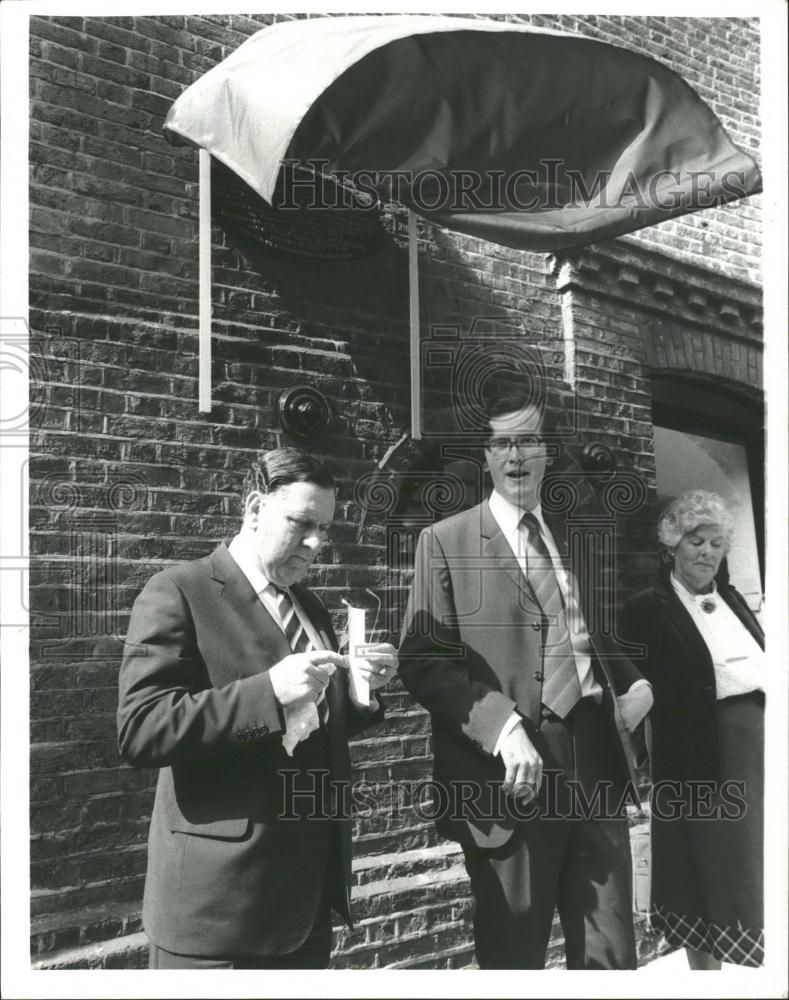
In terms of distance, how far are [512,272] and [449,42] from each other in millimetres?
1039

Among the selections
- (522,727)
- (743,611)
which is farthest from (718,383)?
(522,727)

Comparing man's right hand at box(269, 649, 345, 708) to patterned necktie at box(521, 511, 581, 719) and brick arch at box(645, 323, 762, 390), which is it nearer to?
patterned necktie at box(521, 511, 581, 719)

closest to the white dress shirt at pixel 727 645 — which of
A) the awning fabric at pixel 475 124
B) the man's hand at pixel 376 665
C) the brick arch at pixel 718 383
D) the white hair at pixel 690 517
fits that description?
the white hair at pixel 690 517

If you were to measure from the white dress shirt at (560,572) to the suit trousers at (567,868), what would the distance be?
0.31 feet

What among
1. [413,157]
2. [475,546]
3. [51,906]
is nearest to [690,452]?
[475,546]

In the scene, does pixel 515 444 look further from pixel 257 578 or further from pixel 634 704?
pixel 257 578

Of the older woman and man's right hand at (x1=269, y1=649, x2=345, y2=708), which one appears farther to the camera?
the older woman

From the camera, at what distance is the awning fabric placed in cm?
316

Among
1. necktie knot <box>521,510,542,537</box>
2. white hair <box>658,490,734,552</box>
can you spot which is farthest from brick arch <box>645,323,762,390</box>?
necktie knot <box>521,510,542,537</box>

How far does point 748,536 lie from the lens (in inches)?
151

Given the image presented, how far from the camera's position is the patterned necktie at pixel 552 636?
3.15 m

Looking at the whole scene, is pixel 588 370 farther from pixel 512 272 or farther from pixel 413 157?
pixel 413 157

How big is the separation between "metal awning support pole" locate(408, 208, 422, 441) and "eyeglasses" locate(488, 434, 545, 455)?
31cm

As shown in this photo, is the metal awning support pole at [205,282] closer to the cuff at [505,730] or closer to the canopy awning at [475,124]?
the canopy awning at [475,124]
